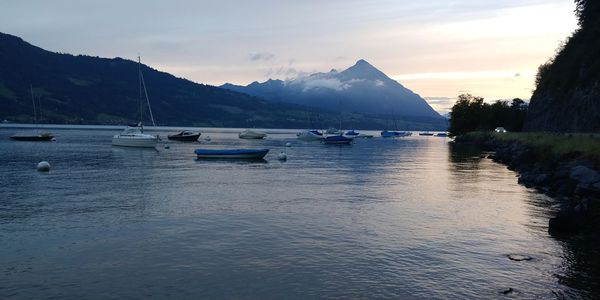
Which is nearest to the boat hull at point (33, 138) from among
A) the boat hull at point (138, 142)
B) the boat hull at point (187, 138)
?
the boat hull at point (138, 142)

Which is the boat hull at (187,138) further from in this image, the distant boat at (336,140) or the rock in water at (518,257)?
the rock in water at (518,257)

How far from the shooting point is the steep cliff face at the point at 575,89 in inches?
3100

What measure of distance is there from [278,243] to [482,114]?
17025 cm

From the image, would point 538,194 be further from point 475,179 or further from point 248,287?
point 248,287

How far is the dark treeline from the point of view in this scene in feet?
559

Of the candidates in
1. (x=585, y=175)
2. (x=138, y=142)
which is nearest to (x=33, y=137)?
(x=138, y=142)

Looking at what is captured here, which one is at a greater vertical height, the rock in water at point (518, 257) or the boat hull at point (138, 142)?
the boat hull at point (138, 142)

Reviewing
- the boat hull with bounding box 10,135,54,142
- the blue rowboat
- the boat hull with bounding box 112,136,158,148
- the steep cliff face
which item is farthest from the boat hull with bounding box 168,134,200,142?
the steep cliff face

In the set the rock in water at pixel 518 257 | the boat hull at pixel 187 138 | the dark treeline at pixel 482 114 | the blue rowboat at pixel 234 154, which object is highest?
the dark treeline at pixel 482 114

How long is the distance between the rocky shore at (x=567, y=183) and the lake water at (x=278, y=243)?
147 cm

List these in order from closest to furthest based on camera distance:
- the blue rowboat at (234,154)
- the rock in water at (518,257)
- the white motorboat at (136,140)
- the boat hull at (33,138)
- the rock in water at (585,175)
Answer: the rock in water at (518,257)
the rock in water at (585,175)
the blue rowboat at (234,154)
the white motorboat at (136,140)
the boat hull at (33,138)

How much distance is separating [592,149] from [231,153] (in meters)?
51.1

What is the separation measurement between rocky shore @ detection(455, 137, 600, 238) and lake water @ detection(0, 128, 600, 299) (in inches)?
57.8

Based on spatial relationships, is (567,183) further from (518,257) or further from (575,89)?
(575,89)
